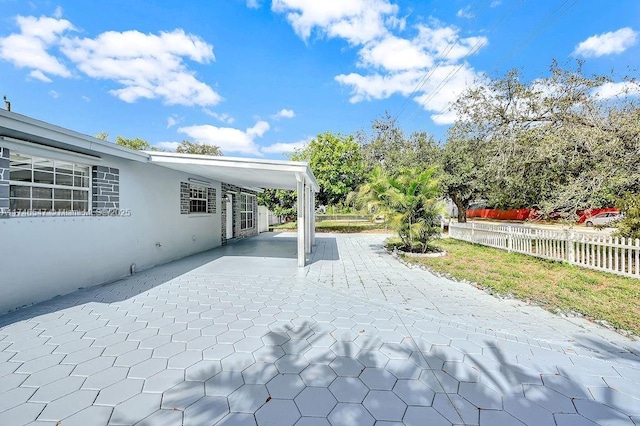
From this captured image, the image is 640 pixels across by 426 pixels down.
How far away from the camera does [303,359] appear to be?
309cm

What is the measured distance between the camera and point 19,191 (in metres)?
4.71

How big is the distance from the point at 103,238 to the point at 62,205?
39.5 inches

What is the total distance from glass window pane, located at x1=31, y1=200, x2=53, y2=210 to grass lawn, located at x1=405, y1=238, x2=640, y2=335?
8.94 m

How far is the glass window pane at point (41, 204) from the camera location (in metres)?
4.91

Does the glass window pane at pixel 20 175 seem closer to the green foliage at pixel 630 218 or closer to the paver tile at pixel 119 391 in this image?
the paver tile at pixel 119 391

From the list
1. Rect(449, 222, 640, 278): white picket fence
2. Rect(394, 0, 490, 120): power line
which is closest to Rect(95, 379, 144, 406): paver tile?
Rect(449, 222, 640, 278): white picket fence

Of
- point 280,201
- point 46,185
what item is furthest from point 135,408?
point 280,201

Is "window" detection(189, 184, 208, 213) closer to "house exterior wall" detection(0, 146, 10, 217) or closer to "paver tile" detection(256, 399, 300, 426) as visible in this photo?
"house exterior wall" detection(0, 146, 10, 217)

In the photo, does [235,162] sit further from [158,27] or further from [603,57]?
[603,57]

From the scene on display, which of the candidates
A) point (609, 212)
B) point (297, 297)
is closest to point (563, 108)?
point (297, 297)

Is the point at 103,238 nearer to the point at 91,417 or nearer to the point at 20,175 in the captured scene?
the point at 20,175

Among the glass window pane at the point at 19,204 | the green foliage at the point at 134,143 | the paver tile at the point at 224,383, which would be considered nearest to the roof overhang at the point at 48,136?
the glass window pane at the point at 19,204

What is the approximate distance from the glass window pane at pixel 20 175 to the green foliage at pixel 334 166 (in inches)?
646

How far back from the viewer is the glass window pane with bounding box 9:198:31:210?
4.55 meters
